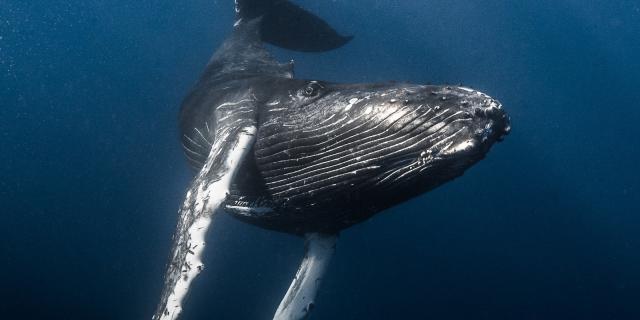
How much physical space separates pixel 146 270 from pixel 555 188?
32.8 metres

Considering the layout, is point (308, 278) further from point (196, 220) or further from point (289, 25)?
point (289, 25)

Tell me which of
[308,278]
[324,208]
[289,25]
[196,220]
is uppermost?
[289,25]

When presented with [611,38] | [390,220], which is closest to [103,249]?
[390,220]

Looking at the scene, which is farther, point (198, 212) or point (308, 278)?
point (308, 278)

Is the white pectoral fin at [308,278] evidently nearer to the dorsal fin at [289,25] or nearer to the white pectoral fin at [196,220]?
the white pectoral fin at [196,220]

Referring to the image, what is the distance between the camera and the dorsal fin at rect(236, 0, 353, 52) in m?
10.7

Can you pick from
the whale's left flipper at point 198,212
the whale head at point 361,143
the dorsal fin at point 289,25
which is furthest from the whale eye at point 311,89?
the dorsal fin at point 289,25

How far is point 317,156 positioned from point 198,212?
120 centimetres

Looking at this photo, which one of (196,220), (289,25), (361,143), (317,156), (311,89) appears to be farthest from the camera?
(289,25)

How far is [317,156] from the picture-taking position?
13.4 feet

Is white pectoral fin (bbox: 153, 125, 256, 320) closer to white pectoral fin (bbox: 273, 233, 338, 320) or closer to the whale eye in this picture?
the whale eye

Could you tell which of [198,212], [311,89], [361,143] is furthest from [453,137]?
[198,212]

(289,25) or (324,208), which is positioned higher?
(289,25)

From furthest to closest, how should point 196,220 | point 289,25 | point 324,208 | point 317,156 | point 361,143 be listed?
point 289,25
point 324,208
point 317,156
point 361,143
point 196,220
